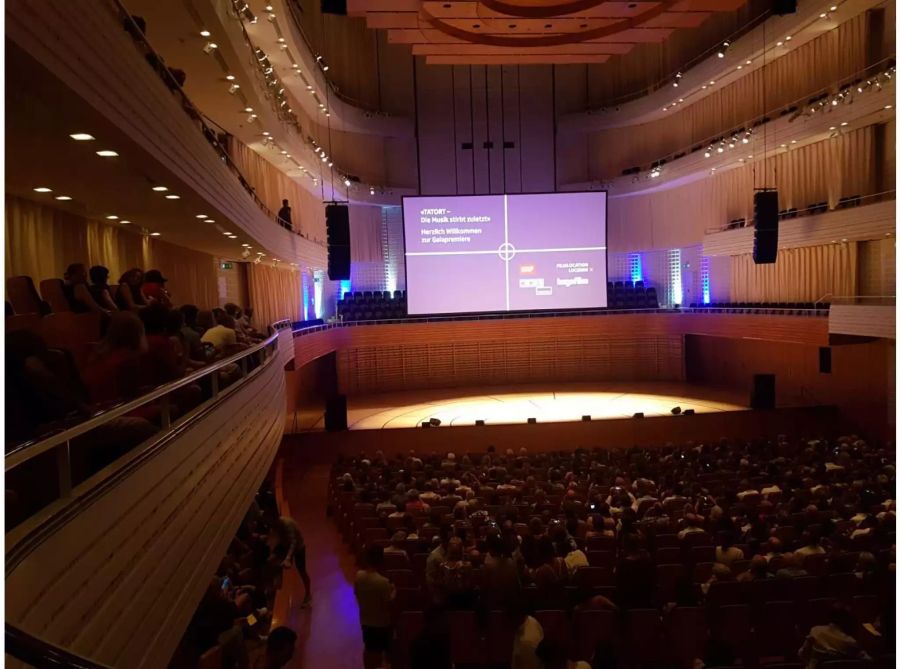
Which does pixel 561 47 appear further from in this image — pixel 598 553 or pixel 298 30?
pixel 598 553

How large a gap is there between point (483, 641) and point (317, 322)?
17.6 metres

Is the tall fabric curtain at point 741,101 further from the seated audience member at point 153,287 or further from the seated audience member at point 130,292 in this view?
the seated audience member at point 130,292

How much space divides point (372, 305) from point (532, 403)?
6961mm

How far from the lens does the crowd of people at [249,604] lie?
18.6ft

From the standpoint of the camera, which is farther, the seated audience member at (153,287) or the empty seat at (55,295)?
the seated audience member at (153,287)

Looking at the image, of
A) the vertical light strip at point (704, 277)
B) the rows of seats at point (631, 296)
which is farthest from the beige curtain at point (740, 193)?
the rows of seats at point (631, 296)

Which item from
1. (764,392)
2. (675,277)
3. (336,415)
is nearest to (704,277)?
(675,277)

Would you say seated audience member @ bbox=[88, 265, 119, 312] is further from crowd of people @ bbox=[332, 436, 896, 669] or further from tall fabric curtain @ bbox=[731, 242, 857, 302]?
tall fabric curtain @ bbox=[731, 242, 857, 302]

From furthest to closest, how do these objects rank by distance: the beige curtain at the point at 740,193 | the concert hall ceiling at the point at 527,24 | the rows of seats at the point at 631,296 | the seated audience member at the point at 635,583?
the rows of seats at the point at 631,296
the beige curtain at the point at 740,193
the concert hall ceiling at the point at 527,24
the seated audience member at the point at 635,583

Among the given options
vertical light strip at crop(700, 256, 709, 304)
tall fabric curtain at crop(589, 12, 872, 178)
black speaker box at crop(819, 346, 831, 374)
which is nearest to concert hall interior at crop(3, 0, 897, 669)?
tall fabric curtain at crop(589, 12, 872, 178)

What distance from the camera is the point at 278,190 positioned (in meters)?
21.7

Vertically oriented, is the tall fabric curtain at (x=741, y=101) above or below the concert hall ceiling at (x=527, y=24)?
below

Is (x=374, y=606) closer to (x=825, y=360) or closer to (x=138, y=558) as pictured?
(x=138, y=558)

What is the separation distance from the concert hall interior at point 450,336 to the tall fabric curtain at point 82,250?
71 millimetres
